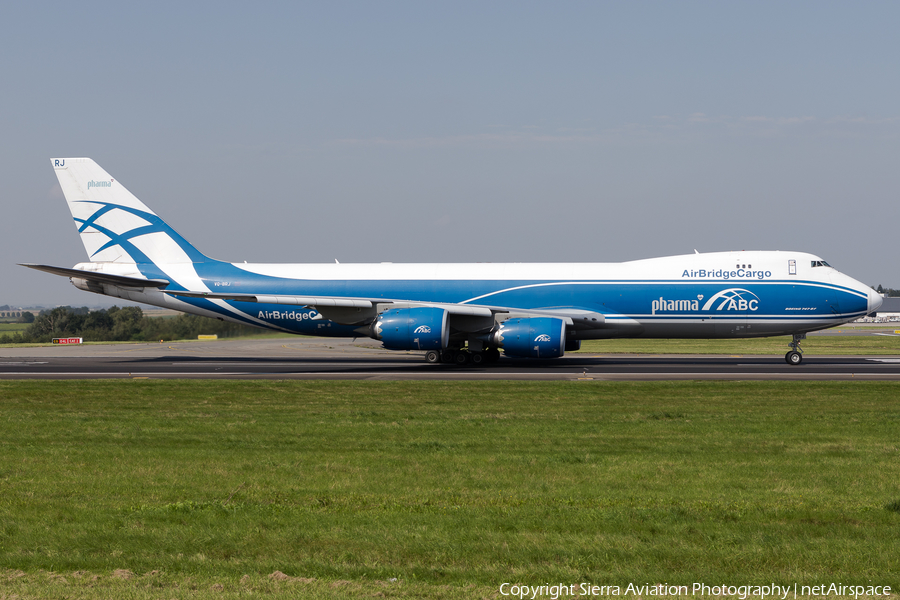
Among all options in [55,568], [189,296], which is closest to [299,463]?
[55,568]

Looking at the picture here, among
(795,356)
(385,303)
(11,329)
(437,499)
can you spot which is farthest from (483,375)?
(11,329)

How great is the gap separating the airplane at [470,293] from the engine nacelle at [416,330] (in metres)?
0.04

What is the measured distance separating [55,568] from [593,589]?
481cm

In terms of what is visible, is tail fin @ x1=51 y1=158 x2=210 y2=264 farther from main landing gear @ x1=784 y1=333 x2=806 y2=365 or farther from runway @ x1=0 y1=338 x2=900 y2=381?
main landing gear @ x1=784 y1=333 x2=806 y2=365

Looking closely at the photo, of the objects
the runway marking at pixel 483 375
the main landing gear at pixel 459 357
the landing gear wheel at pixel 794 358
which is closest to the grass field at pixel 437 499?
the runway marking at pixel 483 375

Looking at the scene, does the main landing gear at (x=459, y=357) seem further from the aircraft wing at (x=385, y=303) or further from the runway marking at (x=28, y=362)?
the runway marking at (x=28, y=362)

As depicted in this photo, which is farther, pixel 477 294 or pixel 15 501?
pixel 477 294

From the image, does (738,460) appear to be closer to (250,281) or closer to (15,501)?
(15,501)

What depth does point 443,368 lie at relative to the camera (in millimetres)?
31516

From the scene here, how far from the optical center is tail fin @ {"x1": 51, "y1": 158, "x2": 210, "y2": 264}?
36.5m

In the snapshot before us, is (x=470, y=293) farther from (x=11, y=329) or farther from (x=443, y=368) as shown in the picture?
(x=11, y=329)

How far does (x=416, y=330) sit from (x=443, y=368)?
2.12 metres

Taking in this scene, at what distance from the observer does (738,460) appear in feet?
38.0

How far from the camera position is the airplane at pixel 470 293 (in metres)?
32.2
